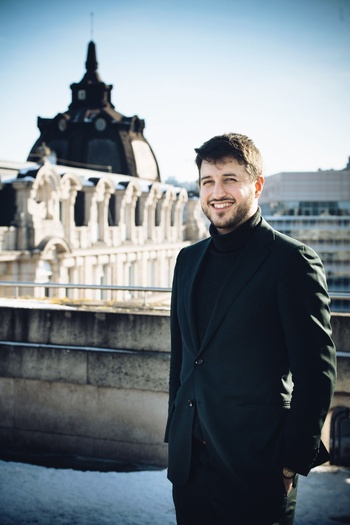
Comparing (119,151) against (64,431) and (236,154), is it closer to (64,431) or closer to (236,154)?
(64,431)

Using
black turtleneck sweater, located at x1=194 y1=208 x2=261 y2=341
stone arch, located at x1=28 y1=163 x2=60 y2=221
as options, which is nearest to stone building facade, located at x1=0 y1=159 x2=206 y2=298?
stone arch, located at x1=28 y1=163 x2=60 y2=221

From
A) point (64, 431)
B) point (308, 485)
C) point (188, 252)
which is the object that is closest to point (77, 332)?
point (64, 431)

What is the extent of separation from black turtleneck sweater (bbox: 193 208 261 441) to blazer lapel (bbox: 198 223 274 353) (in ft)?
0.20

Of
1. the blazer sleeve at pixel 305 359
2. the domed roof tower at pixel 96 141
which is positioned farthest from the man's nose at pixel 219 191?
the domed roof tower at pixel 96 141

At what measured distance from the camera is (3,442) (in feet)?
23.4

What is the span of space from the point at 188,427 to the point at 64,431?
423 cm

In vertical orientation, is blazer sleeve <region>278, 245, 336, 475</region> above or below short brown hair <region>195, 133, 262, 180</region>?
below

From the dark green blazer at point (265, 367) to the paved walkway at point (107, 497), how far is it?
238 centimetres

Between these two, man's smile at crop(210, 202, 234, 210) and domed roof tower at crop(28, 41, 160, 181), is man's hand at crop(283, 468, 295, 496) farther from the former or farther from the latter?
domed roof tower at crop(28, 41, 160, 181)

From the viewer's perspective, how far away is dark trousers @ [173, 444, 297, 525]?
Result: 2955 millimetres

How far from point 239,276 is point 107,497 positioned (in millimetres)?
3530

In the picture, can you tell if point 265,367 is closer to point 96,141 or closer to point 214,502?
point 214,502

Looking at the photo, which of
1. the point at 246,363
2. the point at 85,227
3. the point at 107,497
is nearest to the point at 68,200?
the point at 85,227

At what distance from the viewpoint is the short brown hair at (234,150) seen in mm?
3082
